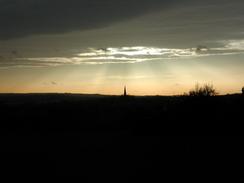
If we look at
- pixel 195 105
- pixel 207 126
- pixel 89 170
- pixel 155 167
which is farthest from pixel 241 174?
pixel 195 105

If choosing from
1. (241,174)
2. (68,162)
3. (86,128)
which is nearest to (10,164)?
(68,162)

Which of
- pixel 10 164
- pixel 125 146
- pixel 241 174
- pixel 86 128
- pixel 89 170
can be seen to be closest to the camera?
pixel 241 174

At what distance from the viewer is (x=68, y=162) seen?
2531cm

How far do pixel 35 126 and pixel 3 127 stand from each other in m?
2.71

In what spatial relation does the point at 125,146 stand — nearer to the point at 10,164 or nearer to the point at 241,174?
the point at 10,164

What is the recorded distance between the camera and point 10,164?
24.8 metres

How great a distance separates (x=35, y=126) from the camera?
4709cm

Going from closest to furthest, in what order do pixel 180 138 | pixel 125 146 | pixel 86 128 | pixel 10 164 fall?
pixel 10 164, pixel 125 146, pixel 180 138, pixel 86 128

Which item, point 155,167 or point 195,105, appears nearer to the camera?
point 155,167

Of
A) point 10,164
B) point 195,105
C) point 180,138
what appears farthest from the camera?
point 195,105

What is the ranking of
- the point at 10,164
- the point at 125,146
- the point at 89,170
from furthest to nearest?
the point at 125,146
the point at 10,164
the point at 89,170

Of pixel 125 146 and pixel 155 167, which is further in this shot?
pixel 125 146

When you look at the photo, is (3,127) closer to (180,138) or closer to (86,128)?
(86,128)

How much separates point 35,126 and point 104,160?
73.3 ft
